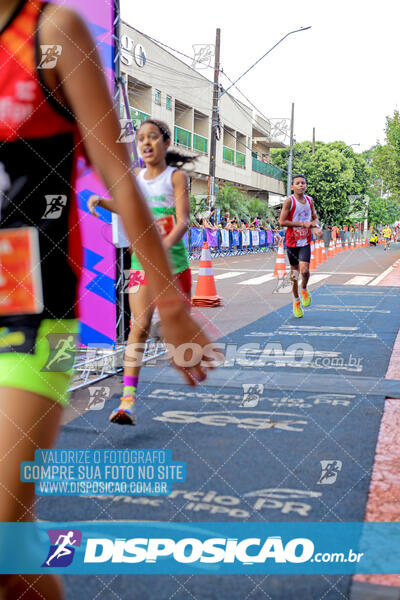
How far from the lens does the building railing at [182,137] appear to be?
29.1 metres

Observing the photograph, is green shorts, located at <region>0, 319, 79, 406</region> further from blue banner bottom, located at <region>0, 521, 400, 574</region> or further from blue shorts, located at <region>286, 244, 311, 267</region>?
blue shorts, located at <region>286, 244, 311, 267</region>

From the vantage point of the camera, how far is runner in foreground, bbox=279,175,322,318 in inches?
332

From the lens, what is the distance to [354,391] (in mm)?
4977

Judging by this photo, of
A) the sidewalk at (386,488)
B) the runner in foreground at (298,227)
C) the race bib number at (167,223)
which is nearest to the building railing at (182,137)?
the runner in foreground at (298,227)

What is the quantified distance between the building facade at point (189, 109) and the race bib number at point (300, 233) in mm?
9361

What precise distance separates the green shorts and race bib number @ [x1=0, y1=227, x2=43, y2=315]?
0.11ft

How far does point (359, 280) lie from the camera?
1622cm

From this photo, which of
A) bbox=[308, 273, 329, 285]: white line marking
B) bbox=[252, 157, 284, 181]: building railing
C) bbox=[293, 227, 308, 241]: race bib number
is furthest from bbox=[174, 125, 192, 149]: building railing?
bbox=[293, 227, 308, 241]: race bib number

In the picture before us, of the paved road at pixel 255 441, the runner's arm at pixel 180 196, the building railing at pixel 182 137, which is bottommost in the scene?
the paved road at pixel 255 441

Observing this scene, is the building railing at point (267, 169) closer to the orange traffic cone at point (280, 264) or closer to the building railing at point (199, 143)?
the building railing at point (199, 143)

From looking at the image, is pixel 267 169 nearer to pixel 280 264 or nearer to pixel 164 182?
pixel 280 264

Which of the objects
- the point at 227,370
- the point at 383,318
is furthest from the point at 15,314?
the point at 383,318

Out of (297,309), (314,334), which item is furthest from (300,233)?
(314,334)

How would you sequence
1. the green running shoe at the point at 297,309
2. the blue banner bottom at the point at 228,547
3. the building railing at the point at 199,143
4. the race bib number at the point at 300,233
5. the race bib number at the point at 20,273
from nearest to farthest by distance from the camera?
1. the race bib number at the point at 20,273
2. the blue banner bottom at the point at 228,547
3. the race bib number at the point at 300,233
4. the green running shoe at the point at 297,309
5. the building railing at the point at 199,143
